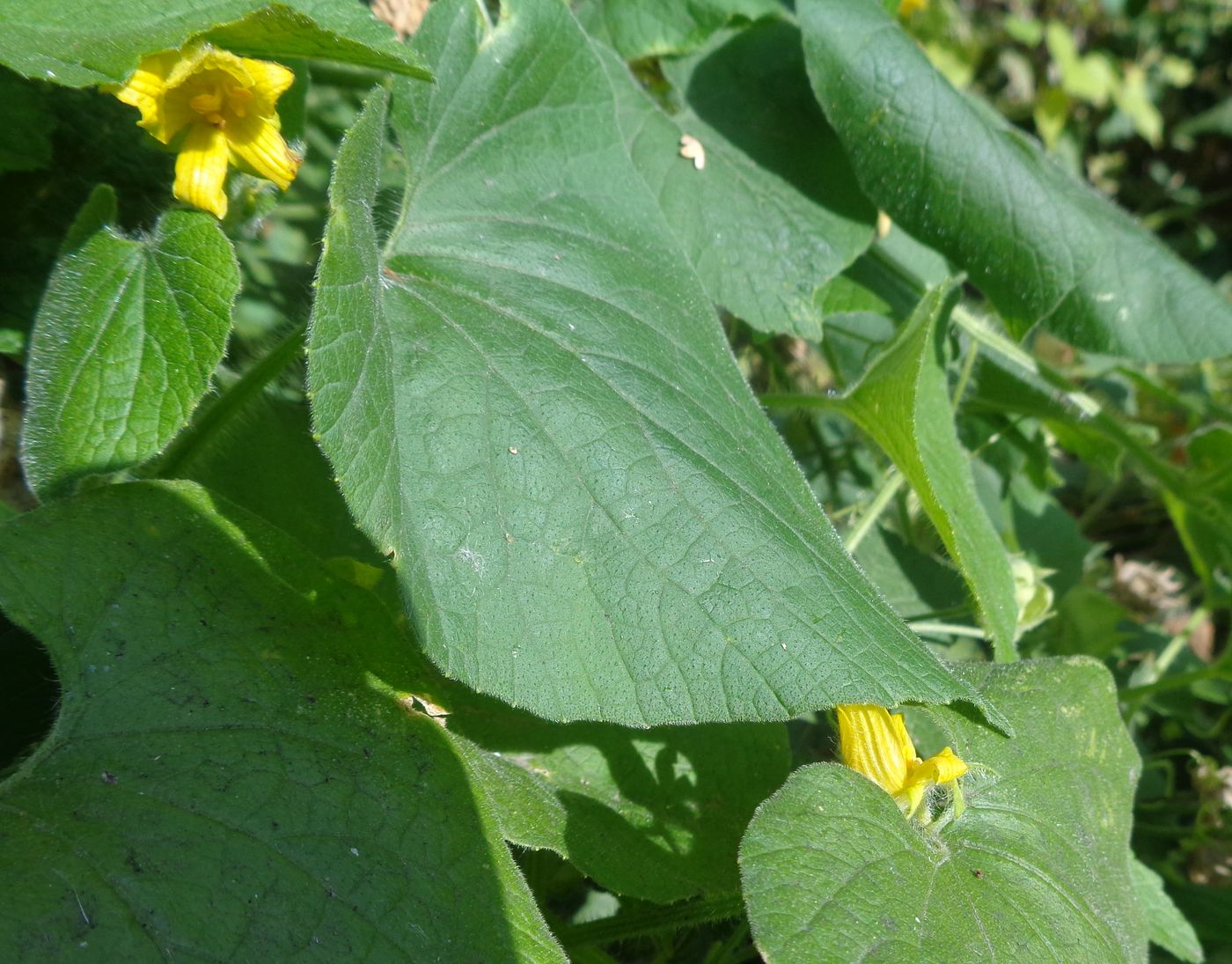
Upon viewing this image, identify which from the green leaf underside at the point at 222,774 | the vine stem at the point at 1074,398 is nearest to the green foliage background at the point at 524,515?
the green leaf underside at the point at 222,774

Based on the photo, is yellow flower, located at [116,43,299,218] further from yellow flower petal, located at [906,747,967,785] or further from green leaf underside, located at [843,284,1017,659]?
yellow flower petal, located at [906,747,967,785]

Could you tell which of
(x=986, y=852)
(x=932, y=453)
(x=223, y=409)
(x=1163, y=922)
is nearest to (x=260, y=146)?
(x=223, y=409)

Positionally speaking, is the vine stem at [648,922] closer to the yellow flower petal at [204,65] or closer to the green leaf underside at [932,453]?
the green leaf underside at [932,453]

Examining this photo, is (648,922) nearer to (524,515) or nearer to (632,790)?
(632,790)

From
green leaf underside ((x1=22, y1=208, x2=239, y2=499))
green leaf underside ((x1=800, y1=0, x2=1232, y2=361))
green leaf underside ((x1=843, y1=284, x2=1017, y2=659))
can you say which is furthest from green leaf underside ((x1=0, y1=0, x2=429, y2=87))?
green leaf underside ((x1=800, y1=0, x2=1232, y2=361))

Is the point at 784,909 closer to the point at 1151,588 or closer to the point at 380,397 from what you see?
the point at 380,397
